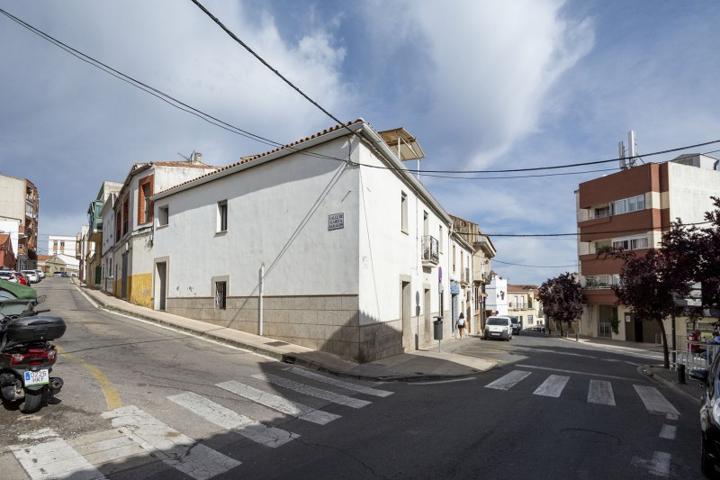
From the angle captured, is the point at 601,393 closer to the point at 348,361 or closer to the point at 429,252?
the point at 348,361

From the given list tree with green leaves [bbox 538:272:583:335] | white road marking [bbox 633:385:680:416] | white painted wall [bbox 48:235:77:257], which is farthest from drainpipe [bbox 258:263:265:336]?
white painted wall [bbox 48:235:77:257]

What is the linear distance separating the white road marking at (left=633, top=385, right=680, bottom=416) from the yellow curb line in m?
8.82

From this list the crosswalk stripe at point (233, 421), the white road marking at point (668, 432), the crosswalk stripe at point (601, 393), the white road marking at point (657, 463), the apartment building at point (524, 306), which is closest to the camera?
the white road marking at point (657, 463)

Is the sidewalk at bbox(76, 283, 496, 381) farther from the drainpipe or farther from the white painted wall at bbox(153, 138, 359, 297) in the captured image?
the white painted wall at bbox(153, 138, 359, 297)

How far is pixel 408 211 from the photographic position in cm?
1719

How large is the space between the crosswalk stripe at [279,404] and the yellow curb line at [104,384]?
67.8 inches

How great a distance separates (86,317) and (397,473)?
15192mm

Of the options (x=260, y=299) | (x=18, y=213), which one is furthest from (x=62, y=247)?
(x=260, y=299)

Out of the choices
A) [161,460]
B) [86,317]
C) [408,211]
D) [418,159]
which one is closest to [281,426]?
[161,460]

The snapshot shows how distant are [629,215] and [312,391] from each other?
3362 centimetres

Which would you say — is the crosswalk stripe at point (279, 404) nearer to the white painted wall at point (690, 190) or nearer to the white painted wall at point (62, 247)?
the white painted wall at point (690, 190)

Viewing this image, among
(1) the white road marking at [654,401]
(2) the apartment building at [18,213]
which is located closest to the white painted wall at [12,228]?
(2) the apartment building at [18,213]

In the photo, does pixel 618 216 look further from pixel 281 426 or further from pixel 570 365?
pixel 281 426

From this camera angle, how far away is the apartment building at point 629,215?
32.8 m
